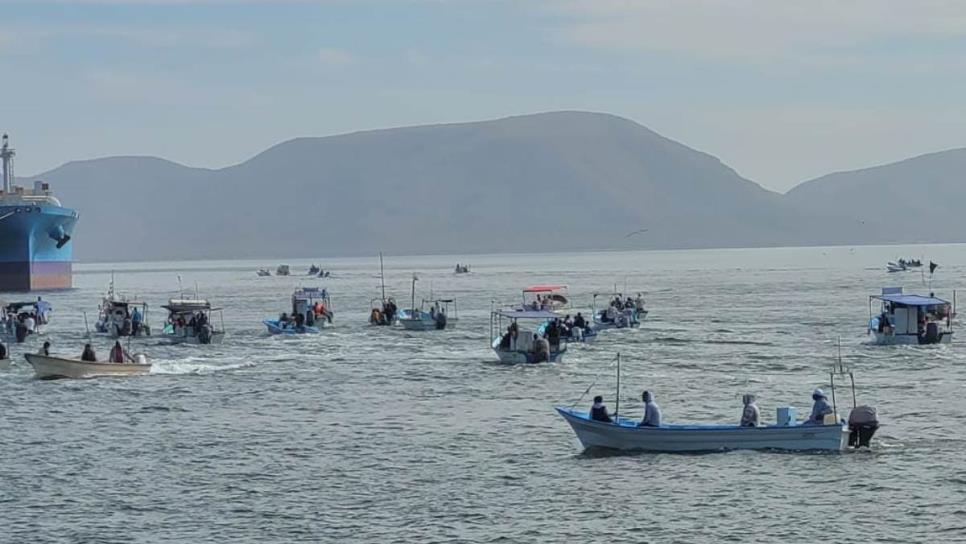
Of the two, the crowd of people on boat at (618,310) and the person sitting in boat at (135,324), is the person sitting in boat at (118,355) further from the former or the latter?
the crowd of people on boat at (618,310)

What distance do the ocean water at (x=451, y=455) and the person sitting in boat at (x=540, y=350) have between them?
0.74 metres

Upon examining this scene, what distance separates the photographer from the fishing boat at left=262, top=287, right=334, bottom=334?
3922 inches

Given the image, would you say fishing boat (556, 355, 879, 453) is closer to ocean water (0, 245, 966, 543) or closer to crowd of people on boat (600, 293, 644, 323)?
ocean water (0, 245, 966, 543)

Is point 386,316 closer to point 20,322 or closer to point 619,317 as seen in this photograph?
point 619,317

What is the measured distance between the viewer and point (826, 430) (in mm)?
46312

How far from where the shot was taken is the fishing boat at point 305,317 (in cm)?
9962

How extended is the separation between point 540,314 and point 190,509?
4942cm

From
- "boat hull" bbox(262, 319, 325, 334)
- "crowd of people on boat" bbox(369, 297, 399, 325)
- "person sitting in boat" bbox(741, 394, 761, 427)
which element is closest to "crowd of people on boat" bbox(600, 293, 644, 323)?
"crowd of people on boat" bbox(369, 297, 399, 325)

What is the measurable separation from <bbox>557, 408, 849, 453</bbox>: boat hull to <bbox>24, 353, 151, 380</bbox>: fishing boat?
30.2 meters

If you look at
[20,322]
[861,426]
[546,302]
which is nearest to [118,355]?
[20,322]

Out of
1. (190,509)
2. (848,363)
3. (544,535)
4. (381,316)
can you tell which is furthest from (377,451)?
(381,316)

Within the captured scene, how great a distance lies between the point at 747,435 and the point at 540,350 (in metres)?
28.6

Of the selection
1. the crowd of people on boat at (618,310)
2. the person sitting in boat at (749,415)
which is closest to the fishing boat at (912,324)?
the crowd of people on boat at (618,310)

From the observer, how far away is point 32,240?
570 feet
